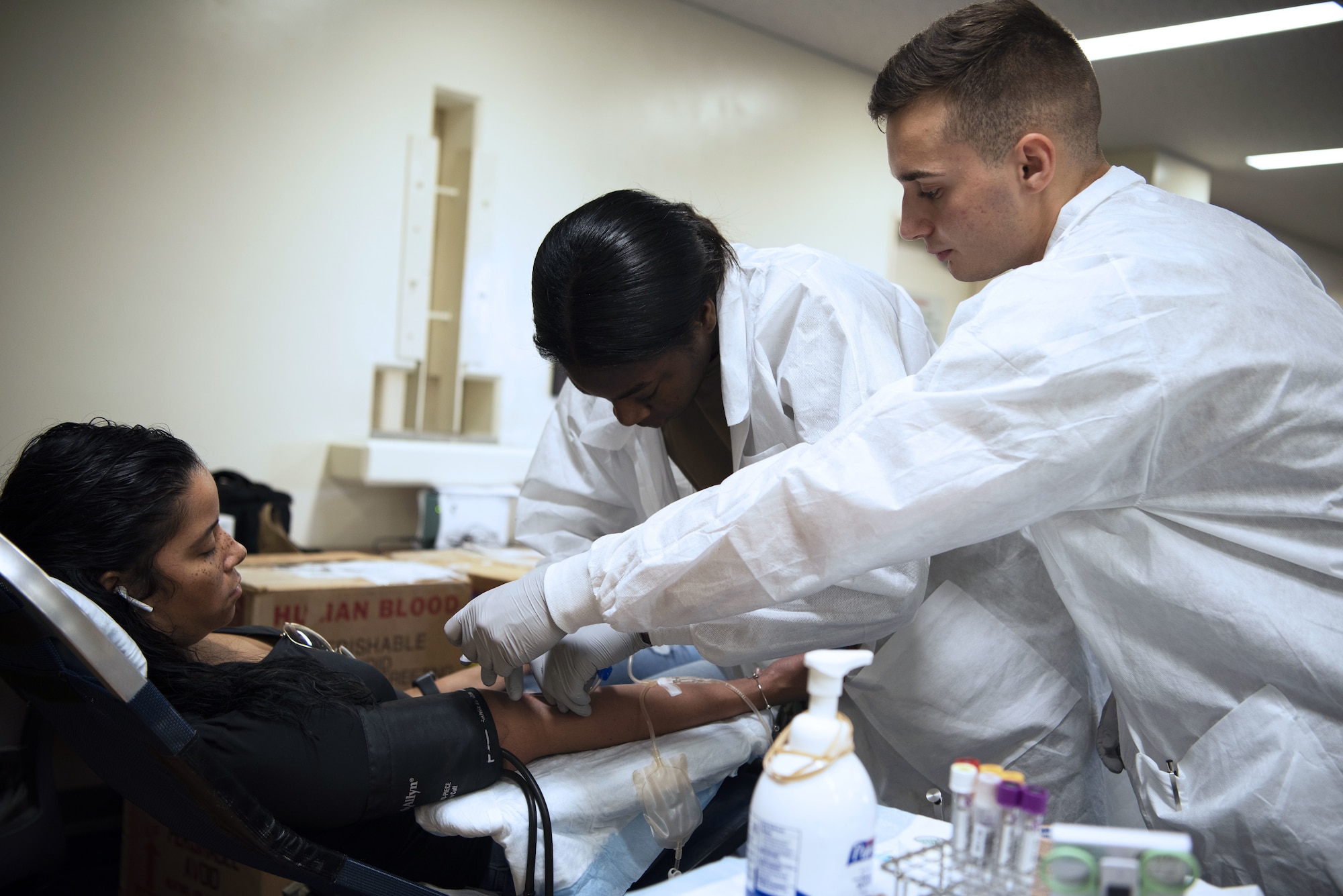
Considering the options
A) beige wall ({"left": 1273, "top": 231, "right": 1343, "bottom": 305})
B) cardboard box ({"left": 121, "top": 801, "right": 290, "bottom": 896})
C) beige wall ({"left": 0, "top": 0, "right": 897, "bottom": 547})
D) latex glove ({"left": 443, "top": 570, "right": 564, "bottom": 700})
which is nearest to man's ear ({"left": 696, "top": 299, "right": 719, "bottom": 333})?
latex glove ({"left": 443, "top": 570, "right": 564, "bottom": 700})

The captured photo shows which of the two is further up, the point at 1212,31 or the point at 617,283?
the point at 1212,31

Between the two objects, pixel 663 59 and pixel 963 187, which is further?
pixel 663 59

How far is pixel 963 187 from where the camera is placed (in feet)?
3.78

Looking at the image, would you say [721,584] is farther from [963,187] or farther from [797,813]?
[963,187]

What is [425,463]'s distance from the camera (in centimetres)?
340

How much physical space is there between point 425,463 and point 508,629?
7.61 feet

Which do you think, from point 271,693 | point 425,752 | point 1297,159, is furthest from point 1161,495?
point 1297,159

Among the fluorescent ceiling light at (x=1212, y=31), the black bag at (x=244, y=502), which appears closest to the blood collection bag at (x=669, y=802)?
the black bag at (x=244, y=502)

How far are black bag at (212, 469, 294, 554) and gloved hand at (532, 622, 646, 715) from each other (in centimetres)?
198

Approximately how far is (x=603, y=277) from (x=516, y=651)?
0.52 m

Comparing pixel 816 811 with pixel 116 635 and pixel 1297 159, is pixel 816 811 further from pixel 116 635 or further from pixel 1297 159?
pixel 1297 159

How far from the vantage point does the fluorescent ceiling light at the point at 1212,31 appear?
3.90m

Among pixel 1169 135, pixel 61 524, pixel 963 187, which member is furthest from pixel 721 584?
pixel 1169 135

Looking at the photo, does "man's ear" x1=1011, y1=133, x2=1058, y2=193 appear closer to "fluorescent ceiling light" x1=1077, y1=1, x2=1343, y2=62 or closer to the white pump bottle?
the white pump bottle
